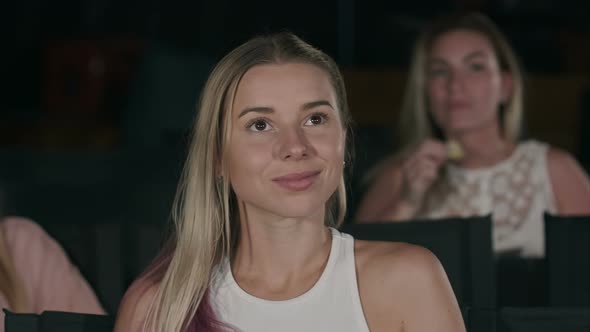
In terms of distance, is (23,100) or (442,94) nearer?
(442,94)

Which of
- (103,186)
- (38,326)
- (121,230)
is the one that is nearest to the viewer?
(38,326)

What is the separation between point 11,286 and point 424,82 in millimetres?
1512

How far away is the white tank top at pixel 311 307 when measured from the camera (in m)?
1.82

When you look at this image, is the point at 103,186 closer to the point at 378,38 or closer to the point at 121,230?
the point at 121,230

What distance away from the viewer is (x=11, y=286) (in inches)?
89.9

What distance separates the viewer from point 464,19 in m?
3.42

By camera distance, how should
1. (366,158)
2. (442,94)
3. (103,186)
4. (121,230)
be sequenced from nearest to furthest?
(121,230) → (442,94) → (366,158) → (103,186)

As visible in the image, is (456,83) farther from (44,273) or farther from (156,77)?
(156,77)

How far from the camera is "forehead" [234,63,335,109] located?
73.2 inches

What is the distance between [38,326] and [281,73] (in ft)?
1.77

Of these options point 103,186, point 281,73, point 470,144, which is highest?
point 281,73

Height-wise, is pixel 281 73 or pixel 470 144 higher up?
pixel 281 73

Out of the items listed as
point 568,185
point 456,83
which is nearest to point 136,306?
point 456,83

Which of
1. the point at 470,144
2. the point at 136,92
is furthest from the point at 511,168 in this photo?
the point at 136,92
